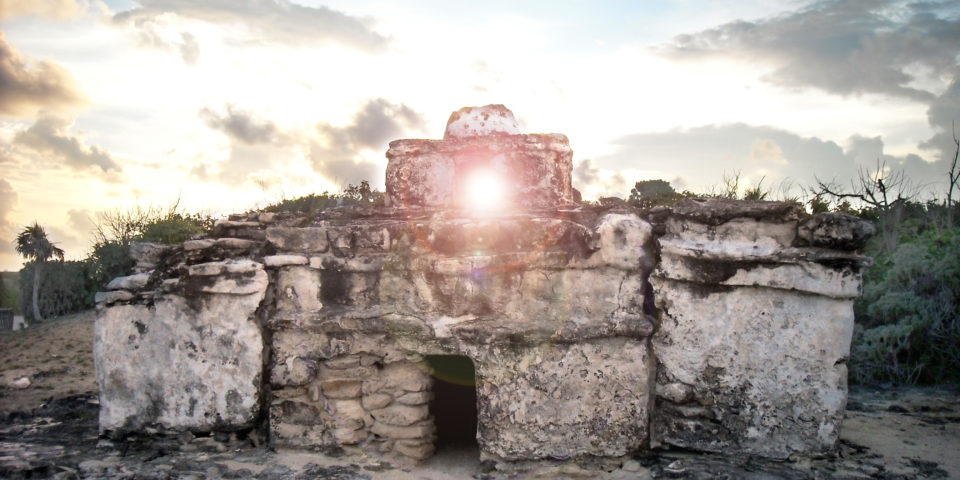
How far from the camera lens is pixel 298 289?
442 cm

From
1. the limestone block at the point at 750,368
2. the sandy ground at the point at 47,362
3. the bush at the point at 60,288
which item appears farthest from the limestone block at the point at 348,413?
the bush at the point at 60,288

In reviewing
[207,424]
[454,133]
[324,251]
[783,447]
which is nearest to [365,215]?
[324,251]

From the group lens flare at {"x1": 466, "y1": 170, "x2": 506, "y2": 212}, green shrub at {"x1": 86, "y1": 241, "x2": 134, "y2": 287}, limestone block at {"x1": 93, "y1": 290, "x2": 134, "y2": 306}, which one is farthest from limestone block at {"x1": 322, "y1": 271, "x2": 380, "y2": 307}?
green shrub at {"x1": 86, "y1": 241, "x2": 134, "y2": 287}

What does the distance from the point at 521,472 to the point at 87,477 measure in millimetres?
2772

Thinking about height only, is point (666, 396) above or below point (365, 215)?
below

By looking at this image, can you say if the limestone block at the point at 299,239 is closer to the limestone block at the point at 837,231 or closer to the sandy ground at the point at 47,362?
the limestone block at the point at 837,231

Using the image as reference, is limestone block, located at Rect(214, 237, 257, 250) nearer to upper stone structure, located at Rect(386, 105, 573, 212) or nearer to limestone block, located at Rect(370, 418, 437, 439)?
limestone block, located at Rect(370, 418, 437, 439)

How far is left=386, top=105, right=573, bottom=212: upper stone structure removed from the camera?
6.52 metres

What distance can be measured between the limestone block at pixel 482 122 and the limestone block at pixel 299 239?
8.70ft

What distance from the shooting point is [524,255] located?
13.4 ft

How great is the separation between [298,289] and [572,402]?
207cm

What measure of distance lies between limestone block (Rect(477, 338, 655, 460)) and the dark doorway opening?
89 centimetres

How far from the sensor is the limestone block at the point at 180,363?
14.4 ft

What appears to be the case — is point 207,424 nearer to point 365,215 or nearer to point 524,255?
point 365,215
